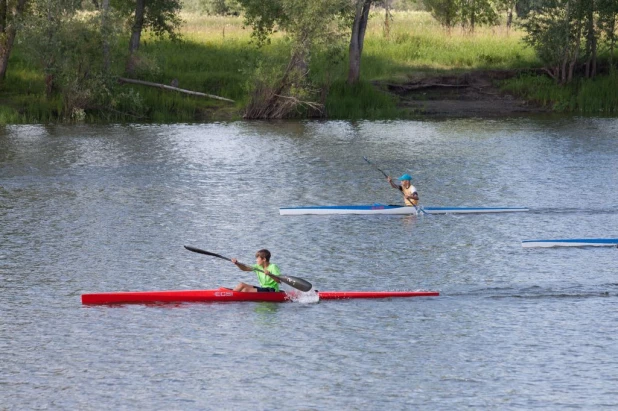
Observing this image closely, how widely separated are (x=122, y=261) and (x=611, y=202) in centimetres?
1379

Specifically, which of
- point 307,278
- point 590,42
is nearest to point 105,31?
point 590,42

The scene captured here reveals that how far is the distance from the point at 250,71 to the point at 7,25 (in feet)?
34.5

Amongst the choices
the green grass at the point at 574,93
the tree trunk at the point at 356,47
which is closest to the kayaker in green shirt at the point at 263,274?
the tree trunk at the point at 356,47

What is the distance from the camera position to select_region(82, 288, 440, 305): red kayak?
19.4m

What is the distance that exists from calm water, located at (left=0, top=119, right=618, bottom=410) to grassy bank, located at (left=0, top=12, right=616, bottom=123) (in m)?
8.81

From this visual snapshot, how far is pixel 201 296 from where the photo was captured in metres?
19.5

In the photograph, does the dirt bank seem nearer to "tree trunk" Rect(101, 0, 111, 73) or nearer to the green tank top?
"tree trunk" Rect(101, 0, 111, 73)

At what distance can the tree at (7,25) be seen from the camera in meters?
47.6

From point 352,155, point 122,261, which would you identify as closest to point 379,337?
point 122,261

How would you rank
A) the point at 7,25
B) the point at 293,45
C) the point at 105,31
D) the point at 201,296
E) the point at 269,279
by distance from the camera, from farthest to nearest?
the point at 7,25 < the point at 293,45 < the point at 105,31 < the point at 269,279 < the point at 201,296

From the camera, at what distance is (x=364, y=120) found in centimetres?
5044

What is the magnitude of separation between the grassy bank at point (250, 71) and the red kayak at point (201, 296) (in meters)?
28.9

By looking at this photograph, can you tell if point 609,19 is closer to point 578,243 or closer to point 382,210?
point 382,210

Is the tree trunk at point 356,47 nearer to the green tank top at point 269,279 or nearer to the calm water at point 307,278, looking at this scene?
the calm water at point 307,278
